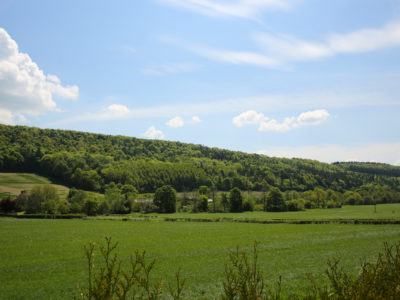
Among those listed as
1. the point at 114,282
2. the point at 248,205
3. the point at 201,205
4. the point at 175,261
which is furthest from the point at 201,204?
the point at 114,282

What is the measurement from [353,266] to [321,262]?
256 centimetres

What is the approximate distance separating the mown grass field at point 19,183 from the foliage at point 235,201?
70.3m

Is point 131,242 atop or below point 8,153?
below

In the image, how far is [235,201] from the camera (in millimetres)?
109375

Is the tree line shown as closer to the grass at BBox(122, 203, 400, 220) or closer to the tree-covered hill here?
the tree-covered hill

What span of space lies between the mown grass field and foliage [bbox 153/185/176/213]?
45.0 metres

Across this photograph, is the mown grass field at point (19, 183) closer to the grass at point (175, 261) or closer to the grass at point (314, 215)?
the grass at point (314, 215)

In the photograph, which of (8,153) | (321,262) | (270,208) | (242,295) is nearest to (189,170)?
(270,208)

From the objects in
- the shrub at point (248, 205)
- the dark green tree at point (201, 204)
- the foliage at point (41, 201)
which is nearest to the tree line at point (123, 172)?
the foliage at point (41, 201)

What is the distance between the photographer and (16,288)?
723 inches

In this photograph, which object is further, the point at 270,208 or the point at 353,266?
the point at 270,208

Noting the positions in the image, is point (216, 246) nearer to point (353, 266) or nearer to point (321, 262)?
point (321, 262)

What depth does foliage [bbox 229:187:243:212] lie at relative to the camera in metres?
109

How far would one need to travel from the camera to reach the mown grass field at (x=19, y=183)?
12141cm
